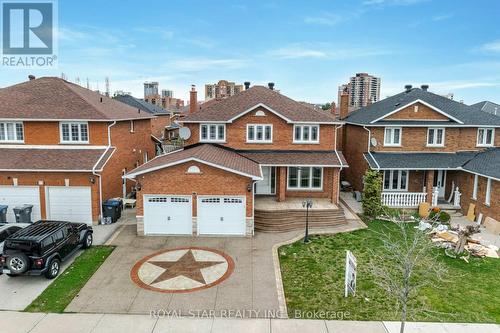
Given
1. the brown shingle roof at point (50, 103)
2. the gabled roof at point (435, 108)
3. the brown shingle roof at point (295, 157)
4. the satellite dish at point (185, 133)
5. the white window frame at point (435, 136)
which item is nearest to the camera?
the brown shingle roof at point (50, 103)

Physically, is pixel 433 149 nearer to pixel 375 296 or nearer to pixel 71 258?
pixel 375 296

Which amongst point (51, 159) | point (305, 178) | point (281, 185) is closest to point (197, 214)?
point (281, 185)

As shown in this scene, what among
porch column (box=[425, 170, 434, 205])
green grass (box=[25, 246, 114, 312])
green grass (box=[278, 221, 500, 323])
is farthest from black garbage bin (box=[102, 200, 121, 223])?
porch column (box=[425, 170, 434, 205])

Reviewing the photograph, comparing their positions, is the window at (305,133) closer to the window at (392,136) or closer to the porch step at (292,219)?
the window at (392,136)

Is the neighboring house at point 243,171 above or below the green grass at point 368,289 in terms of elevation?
above

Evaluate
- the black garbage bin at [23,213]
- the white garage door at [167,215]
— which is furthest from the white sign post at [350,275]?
the black garbage bin at [23,213]
